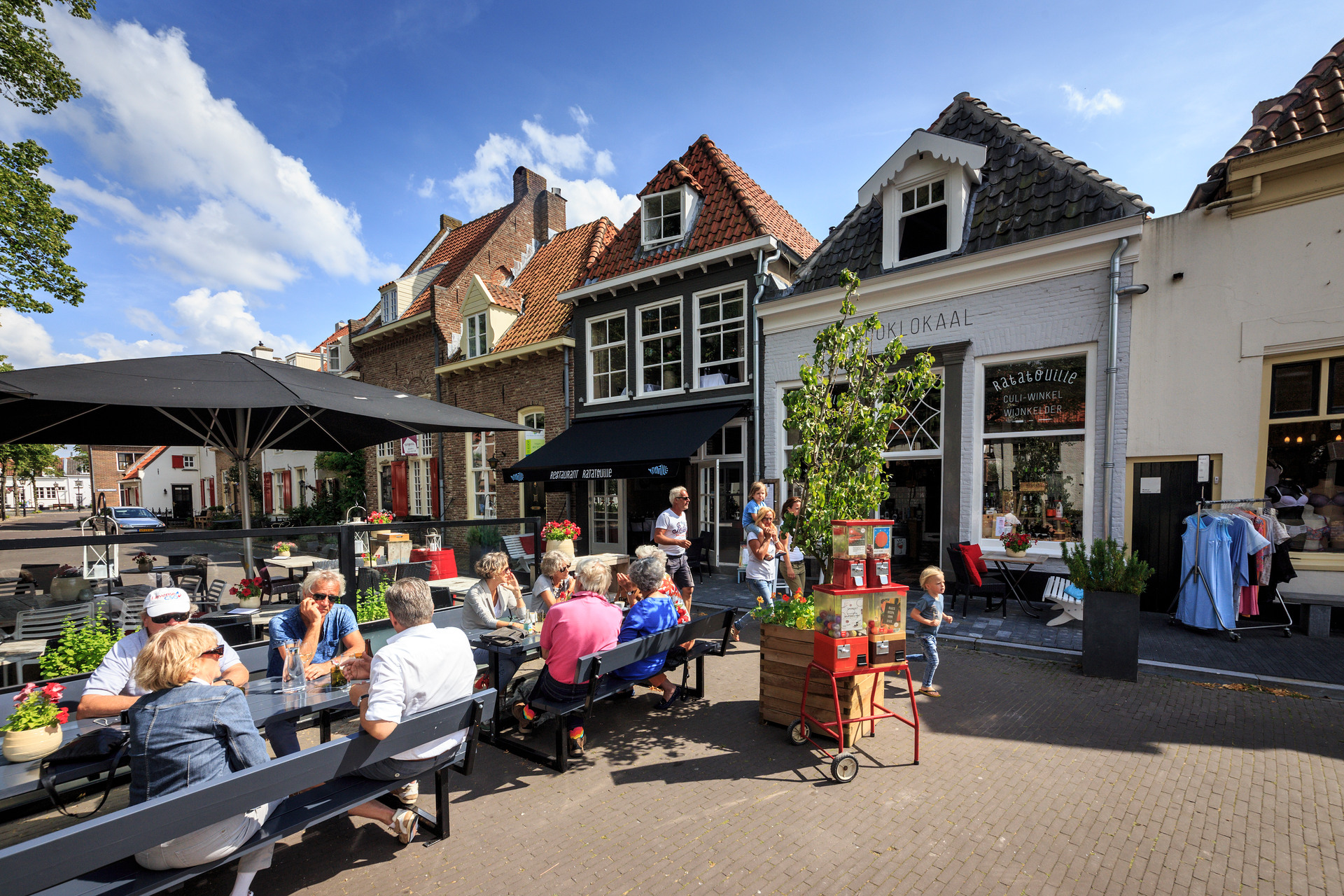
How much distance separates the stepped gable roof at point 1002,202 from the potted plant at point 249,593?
9.07 metres

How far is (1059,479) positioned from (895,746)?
575 centimetres

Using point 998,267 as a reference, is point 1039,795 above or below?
below

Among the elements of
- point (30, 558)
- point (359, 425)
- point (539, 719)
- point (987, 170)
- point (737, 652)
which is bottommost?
point (30, 558)

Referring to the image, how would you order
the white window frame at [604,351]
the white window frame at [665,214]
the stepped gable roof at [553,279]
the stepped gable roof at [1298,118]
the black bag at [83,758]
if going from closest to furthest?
the black bag at [83,758] → the stepped gable roof at [1298,118] → the white window frame at [665,214] → the white window frame at [604,351] → the stepped gable roof at [553,279]

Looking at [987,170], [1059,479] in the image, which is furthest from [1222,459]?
[987,170]

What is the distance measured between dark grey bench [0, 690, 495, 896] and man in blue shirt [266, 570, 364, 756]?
1.11m

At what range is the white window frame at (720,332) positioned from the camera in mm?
10953

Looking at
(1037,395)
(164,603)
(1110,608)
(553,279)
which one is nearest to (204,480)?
(553,279)

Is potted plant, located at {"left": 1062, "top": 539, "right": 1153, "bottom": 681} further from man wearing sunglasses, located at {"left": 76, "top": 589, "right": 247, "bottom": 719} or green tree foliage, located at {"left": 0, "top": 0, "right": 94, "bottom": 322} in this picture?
green tree foliage, located at {"left": 0, "top": 0, "right": 94, "bottom": 322}

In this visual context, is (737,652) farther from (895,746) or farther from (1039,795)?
(1039,795)

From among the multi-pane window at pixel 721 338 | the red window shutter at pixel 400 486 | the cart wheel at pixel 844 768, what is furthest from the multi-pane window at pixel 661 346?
the red window shutter at pixel 400 486

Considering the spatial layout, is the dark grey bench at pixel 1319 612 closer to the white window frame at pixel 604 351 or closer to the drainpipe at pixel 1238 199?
the drainpipe at pixel 1238 199

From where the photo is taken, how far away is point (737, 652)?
652 centimetres

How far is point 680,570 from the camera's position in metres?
6.94
